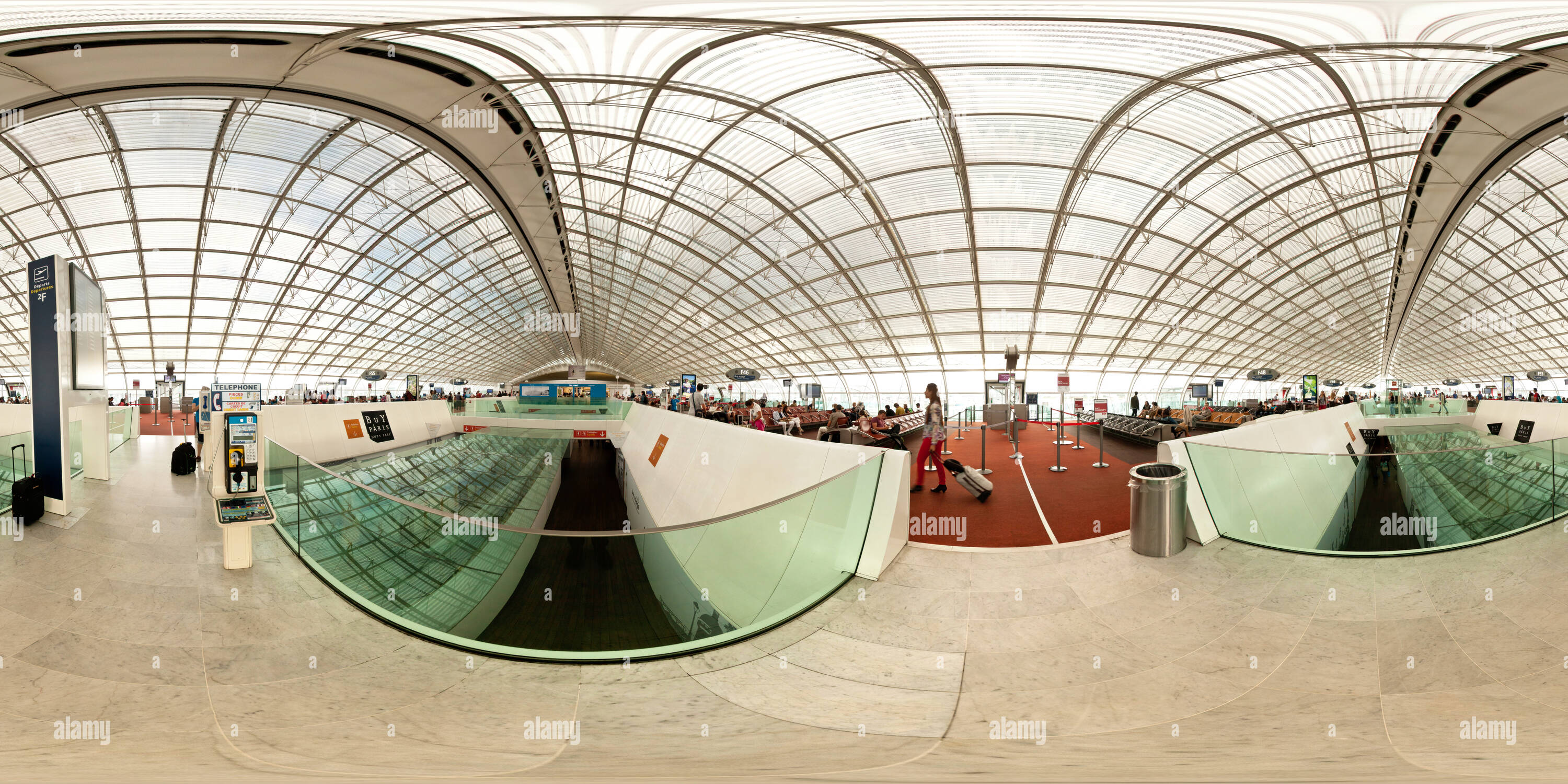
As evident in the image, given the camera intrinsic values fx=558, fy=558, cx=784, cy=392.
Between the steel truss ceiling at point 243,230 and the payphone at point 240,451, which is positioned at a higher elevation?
the steel truss ceiling at point 243,230

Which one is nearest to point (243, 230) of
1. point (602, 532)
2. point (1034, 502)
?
point (602, 532)

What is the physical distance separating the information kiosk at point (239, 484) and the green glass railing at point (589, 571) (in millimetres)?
694

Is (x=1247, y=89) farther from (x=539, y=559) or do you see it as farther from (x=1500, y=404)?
(x=539, y=559)

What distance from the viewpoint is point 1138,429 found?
17.2 meters

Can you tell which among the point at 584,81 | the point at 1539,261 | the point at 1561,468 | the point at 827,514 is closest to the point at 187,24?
the point at 584,81

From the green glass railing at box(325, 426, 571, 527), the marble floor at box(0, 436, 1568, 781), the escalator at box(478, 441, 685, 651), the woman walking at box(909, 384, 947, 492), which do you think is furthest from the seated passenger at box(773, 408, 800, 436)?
the escalator at box(478, 441, 685, 651)

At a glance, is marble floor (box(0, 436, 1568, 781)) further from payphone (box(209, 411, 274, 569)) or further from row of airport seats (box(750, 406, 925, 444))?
row of airport seats (box(750, 406, 925, 444))

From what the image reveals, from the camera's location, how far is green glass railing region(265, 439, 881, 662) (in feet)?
13.0

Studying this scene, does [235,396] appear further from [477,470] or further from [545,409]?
[545,409]

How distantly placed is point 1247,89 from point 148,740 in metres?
22.6

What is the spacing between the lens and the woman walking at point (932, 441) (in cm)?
905
